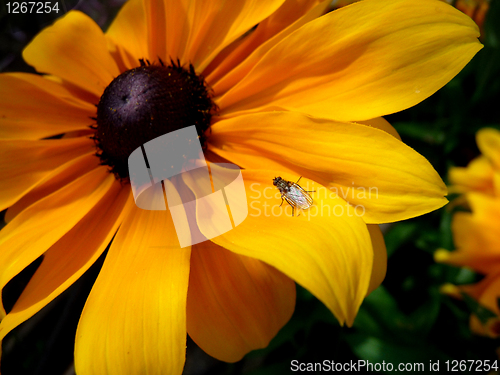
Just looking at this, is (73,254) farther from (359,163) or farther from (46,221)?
(359,163)

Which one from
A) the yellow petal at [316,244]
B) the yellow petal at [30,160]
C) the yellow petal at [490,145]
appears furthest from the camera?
the yellow petal at [490,145]

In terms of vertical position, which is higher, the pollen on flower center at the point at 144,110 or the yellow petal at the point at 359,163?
the pollen on flower center at the point at 144,110

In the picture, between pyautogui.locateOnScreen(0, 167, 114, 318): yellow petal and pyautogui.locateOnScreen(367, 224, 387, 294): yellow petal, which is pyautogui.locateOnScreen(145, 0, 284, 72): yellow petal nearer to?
pyautogui.locateOnScreen(0, 167, 114, 318): yellow petal

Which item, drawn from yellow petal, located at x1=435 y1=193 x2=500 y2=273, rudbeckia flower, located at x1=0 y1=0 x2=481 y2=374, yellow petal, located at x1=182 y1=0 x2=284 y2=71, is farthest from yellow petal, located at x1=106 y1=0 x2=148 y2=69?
yellow petal, located at x1=435 y1=193 x2=500 y2=273

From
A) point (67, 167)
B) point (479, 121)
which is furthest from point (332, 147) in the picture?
point (479, 121)

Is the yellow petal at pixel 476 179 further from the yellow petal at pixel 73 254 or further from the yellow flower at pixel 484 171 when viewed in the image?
the yellow petal at pixel 73 254

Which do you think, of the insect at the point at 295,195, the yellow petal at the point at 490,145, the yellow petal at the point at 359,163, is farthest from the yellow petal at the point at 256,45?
the yellow petal at the point at 490,145
